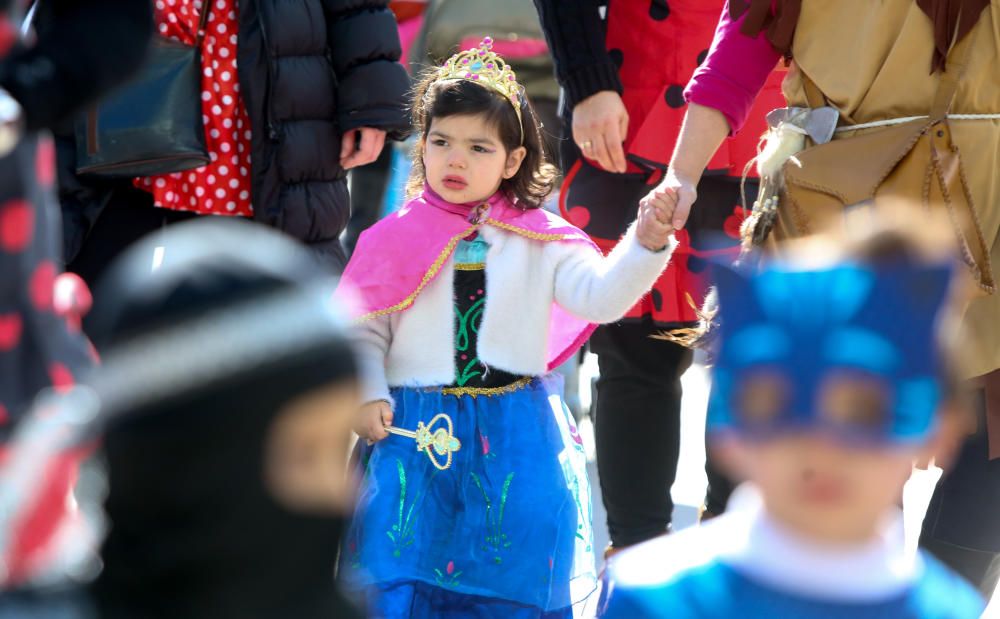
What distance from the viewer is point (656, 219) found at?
2949 mm

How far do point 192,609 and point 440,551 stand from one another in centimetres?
160

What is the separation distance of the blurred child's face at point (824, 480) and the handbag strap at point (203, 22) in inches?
90.3

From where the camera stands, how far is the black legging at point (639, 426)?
145 inches

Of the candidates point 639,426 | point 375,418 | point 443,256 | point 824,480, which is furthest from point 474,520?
point 824,480

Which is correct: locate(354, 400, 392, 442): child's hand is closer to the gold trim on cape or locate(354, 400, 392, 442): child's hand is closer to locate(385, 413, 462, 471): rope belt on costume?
locate(385, 413, 462, 471): rope belt on costume

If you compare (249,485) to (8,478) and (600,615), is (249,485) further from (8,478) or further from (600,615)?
(8,478)

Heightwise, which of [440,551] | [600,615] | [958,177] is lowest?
[440,551]

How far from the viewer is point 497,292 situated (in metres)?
3.27

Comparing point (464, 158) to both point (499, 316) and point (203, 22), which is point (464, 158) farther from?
point (203, 22)

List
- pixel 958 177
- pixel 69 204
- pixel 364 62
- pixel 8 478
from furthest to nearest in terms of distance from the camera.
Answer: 1. pixel 364 62
2. pixel 69 204
3. pixel 958 177
4. pixel 8 478

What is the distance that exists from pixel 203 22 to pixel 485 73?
0.68m

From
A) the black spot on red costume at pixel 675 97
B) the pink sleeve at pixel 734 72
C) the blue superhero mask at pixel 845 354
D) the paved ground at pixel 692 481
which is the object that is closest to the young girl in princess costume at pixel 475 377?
the pink sleeve at pixel 734 72

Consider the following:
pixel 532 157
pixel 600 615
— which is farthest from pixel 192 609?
pixel 532 157

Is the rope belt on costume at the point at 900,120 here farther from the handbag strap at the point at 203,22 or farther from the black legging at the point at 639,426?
the handbag strap at the point at 203,22
